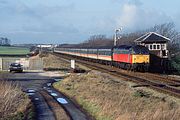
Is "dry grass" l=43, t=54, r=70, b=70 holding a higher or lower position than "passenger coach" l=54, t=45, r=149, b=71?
lower

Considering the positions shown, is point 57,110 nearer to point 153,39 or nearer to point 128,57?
point 128,57

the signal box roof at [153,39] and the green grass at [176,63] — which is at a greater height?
the signal box roof at [153,39]

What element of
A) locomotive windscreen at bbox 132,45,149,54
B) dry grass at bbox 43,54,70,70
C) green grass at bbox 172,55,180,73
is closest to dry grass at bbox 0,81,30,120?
locomotive windscreen at bbox 132,45,149,54

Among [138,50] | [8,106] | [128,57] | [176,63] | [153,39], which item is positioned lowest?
[176,63]

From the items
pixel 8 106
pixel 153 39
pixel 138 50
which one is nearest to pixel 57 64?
pixel 153 39

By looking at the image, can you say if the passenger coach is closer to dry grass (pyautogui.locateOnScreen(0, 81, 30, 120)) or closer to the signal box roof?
the signal box roof

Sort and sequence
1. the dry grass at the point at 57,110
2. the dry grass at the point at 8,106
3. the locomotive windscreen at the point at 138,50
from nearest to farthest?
the dry grass at the point at 8,106, the dry grass at the point at 57,110, the locomotive windscreen at the point at 138,50

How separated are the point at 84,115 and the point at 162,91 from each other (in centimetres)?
1027

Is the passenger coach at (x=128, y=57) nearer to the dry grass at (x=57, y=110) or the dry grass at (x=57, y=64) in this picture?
the dry grass at (x=57, y=64)

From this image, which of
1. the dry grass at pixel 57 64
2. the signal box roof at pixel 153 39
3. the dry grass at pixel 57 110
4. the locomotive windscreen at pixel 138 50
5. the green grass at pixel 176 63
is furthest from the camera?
the dry grass at pixel 57 64

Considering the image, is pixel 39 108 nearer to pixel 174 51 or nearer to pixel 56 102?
pixel 56 102

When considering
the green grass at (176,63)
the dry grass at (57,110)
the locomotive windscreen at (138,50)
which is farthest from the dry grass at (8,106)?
the green grass at (176,63)

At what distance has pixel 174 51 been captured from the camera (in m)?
63.8

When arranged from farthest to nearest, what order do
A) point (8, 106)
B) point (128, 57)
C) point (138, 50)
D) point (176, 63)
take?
point (176, 63)
point (128, 57)
point (138, 50)
point (8, 106)
